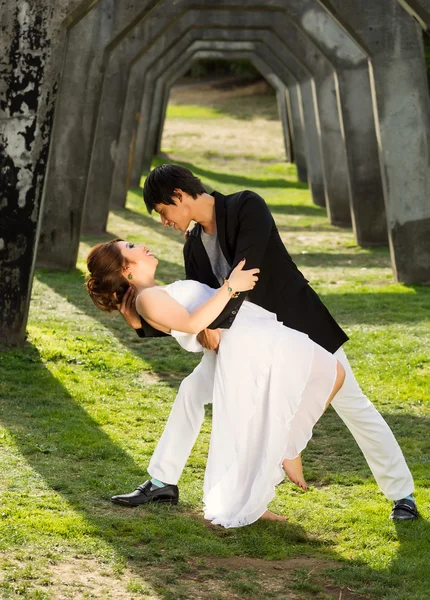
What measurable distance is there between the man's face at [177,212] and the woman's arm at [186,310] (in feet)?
1.26

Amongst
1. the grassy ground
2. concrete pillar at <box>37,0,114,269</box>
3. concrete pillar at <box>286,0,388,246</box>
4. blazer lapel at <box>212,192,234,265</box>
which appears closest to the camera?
the grassy ground

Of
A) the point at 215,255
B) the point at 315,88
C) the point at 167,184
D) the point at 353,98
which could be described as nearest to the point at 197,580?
the point at 215,255

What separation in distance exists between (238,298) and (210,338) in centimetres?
28

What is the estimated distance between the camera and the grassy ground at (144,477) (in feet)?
16.6

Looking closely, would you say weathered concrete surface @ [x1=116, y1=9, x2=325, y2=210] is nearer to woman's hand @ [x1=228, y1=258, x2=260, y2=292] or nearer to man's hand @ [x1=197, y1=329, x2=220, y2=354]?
man's hand @ [x1=197, y1=329, x2=220, y2=354]

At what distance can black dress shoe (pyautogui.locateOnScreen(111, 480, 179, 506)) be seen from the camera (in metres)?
6.07

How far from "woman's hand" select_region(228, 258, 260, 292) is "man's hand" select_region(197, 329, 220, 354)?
303 mm

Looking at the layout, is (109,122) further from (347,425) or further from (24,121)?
(347,425)

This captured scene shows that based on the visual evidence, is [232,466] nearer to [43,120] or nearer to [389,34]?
[43,120]

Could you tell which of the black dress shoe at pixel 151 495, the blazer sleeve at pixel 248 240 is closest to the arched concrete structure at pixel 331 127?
the black dress shoe at pixel 151 495

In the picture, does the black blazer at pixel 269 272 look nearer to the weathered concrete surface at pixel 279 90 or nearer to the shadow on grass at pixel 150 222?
the shadow on grass at pixel 150 222

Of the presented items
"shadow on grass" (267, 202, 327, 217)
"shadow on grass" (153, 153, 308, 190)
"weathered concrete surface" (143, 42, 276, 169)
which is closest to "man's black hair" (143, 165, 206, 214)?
"shadow on grass" (267, 202, 327, 217)

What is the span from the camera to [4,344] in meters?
10.3

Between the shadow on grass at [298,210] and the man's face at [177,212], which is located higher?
the man's face at [177,212]
